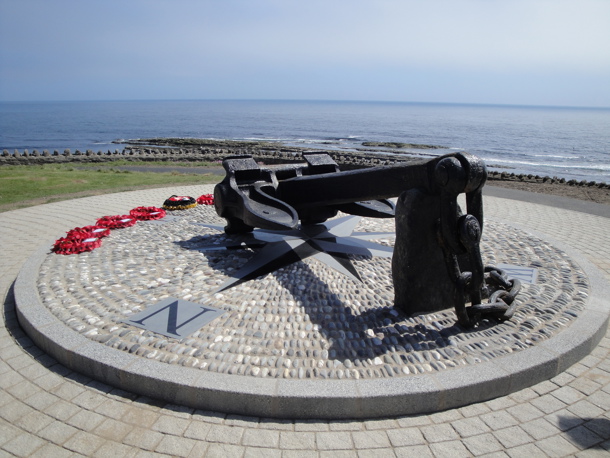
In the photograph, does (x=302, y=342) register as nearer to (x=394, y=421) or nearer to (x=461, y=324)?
(x=394, y=421)

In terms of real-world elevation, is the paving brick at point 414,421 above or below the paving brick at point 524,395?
below

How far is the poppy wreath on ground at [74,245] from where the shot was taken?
7.25 metres

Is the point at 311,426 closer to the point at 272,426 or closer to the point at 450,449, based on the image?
the point at 272,426

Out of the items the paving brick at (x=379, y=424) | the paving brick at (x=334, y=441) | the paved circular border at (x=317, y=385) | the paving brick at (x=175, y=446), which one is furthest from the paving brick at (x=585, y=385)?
the paving brick at (x=175, y=446)

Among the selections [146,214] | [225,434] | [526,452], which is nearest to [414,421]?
[526,452]

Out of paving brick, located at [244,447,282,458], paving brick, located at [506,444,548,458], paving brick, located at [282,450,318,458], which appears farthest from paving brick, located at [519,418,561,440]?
paving brick, located at [244,447,282,458]

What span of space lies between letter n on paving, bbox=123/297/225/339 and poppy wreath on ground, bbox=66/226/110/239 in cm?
335

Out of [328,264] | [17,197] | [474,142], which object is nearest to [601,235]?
[328,264]

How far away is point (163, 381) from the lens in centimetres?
375

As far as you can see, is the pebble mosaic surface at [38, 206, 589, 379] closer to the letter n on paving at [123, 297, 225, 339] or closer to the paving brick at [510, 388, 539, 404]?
the letter n on paving at [123, 297, 225, 339]

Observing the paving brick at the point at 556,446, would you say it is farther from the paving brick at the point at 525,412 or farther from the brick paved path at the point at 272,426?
the paving brick at the point at 525,412

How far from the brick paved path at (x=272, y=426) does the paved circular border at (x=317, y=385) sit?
78 mm

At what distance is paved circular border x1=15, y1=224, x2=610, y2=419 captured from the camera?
356 cm

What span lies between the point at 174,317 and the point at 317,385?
6.80 ft
